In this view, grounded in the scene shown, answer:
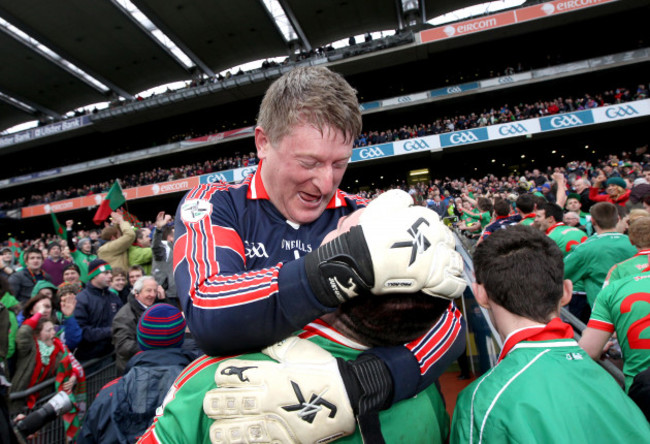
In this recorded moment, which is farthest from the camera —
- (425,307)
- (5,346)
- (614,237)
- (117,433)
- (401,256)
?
(614,237)

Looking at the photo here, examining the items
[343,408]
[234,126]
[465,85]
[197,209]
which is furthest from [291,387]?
[234,126]

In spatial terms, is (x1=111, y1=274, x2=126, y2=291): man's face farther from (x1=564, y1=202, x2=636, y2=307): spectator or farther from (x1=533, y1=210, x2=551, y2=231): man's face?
(x1=533, y1=210, x2=551, y2=231): man's face

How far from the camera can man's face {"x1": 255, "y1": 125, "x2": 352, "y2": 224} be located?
3.98 feet

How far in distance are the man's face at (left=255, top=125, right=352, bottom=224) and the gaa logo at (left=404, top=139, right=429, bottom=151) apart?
2203 centimetres

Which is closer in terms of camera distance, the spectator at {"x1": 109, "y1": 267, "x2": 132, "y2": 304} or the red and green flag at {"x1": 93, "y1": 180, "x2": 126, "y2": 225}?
the spectator at {"x1": 109, "y1": 267, "x2": 132, "y2": 304}

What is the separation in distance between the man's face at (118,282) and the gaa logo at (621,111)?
919 inches

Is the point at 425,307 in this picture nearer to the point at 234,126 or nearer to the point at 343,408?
the point at 343,408

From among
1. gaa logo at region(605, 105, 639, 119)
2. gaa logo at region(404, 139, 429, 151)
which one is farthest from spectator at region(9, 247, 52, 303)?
gaa logo at region(605, 105, 639, 119)

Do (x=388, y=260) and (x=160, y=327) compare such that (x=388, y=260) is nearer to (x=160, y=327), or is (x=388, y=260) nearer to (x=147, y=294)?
(x=160, y=327)

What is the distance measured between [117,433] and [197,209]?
1.77 meters

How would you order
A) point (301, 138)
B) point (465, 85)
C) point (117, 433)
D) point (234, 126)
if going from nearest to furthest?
1. point (301, 138)
2. point (117, 433)
3. point (465, 85)
4. point (234, 126)

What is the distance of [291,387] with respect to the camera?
863mm

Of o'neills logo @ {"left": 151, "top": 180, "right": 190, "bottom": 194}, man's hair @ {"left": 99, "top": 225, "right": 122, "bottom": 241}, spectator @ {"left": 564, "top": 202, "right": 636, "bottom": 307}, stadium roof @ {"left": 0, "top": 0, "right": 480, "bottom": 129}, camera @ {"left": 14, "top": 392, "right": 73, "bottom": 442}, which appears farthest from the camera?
o'neills logo @ {"left": 151, "top": 180, "right": 190, "bottom": 194}

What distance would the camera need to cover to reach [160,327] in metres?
2.45
